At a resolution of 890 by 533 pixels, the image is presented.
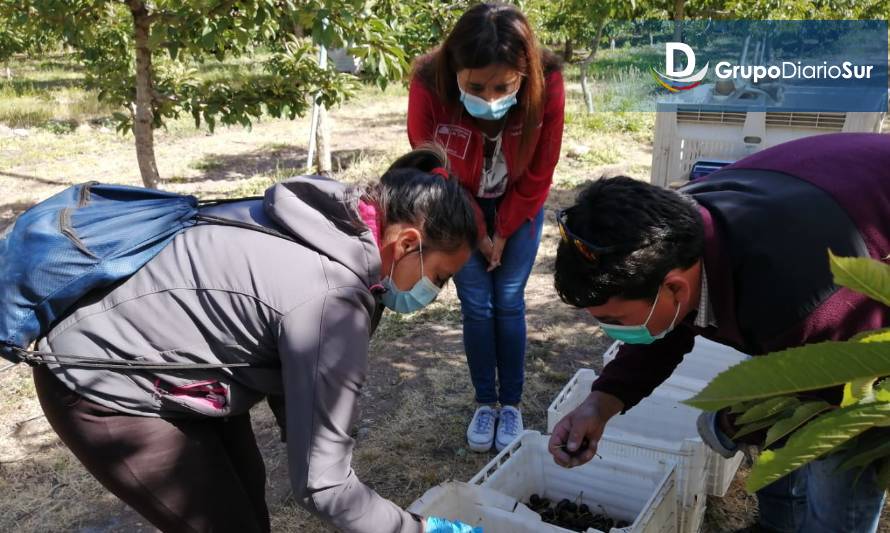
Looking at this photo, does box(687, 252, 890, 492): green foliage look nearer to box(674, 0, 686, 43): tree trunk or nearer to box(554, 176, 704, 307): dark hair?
box(554, 176, 704, 307): dark hair

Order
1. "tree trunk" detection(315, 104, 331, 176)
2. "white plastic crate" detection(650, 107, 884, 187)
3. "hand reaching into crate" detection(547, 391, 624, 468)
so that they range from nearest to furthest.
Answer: "hand reaching into crate" detection(547, 391, 624, 468), "white plastic crate" detection(650, 107, 884, 187), "tree trunk" detection(315, 104, 331, 176)

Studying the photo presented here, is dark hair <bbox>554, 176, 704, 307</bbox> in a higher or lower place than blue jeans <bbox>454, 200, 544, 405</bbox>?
higher

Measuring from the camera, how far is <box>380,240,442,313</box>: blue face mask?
1.70 meters

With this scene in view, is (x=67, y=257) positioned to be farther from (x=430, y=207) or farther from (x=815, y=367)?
(x=815, y=367)

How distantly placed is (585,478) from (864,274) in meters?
1.98

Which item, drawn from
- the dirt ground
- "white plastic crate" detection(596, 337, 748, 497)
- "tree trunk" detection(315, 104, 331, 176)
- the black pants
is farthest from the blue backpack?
"tree trunk" detection(315, 104, 331, 176)

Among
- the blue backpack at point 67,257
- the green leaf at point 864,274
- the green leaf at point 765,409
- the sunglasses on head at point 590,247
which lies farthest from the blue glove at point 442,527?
the green leaf at point 864,274

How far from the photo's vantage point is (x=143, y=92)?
5367 mm

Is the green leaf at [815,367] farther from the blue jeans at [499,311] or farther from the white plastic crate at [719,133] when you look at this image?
the white plastic crate at [719,133]

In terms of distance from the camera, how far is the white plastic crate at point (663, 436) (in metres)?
2.37

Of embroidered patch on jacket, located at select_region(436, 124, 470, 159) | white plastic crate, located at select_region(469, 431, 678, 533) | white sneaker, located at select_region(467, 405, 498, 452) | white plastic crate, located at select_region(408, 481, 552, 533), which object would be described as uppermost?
embroidered patch on jacket, located at select_region(436, 124, 470, 159)

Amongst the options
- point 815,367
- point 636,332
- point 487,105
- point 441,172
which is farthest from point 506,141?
point 815,367

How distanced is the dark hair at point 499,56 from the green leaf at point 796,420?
179cm

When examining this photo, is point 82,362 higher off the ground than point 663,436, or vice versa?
point 82,362
